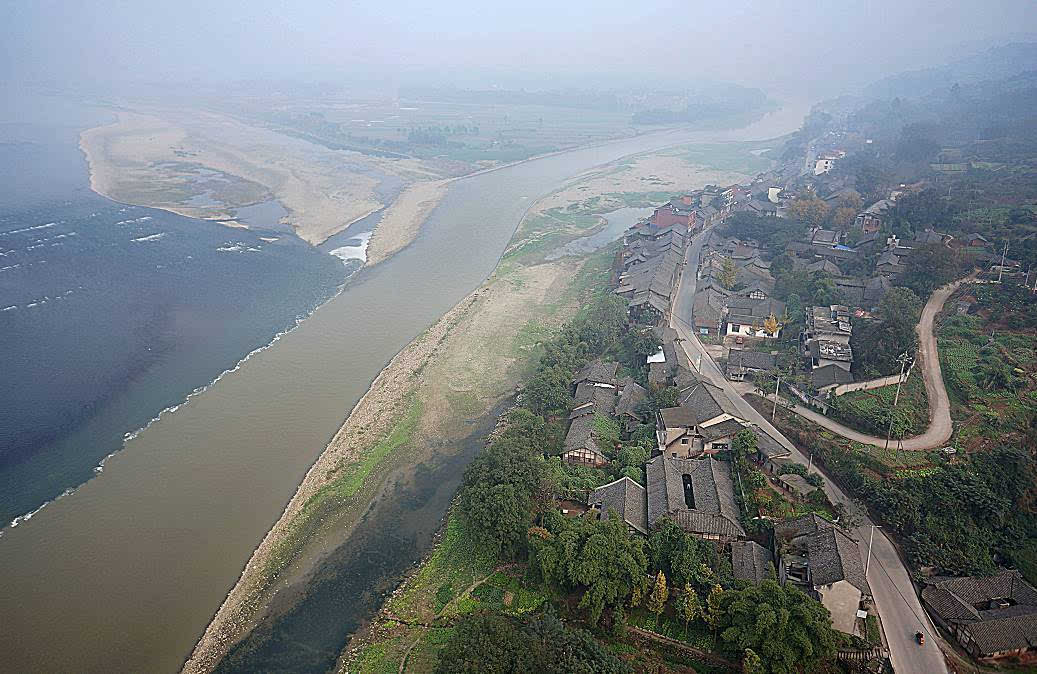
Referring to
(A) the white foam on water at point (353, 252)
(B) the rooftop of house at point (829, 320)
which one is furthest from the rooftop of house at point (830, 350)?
(A) the white foam on water at point (353, 252)

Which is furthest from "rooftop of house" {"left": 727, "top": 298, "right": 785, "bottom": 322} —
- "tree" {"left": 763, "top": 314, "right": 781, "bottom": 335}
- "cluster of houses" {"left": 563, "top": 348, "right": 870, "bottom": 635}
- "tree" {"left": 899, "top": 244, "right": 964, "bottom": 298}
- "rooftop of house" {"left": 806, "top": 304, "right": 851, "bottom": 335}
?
"cluster of houses" {"left": 563, "top": 348, "right": 870, "bottom": 635}

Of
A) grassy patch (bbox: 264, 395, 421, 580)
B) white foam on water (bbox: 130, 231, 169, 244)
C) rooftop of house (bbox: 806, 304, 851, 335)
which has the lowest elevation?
grassy patch (bbox: 264, 395, 421, 580)

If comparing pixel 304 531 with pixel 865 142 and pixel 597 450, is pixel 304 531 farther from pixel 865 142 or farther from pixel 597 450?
pixel 865 142

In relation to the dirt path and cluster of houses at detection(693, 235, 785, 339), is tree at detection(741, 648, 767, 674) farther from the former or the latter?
cluster of houses at detection(693, 235, 785, 339)

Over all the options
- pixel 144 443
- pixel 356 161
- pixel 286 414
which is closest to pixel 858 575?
pixel 286 414

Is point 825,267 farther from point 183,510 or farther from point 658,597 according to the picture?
point 183,510

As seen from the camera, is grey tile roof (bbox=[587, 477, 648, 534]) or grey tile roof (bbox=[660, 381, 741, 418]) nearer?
grey tile roof (bbox=[587, 477, 648, 534])

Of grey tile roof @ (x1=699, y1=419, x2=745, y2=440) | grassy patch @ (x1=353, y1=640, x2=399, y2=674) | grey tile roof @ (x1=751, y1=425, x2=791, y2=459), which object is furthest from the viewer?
grey tile roof @ (x1=699, y1=419, x2=745, y2=440)
